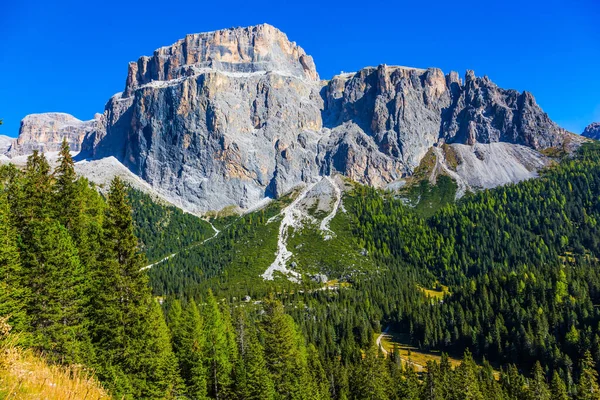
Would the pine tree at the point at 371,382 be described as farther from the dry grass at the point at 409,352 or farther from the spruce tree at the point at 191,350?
the dry grass at the point at 409,352

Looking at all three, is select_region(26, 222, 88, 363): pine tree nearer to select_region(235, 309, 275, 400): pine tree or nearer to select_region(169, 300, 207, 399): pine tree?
select_region(169, 300, 207, 399): pine tree

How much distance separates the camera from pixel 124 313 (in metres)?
27.7

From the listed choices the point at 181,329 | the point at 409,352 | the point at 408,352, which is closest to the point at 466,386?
the point at 181,329

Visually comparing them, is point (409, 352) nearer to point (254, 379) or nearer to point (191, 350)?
point (254, 379)

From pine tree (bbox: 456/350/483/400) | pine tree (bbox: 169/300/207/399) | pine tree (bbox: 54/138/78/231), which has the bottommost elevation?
pine tree (bbox: 456/350/483/400)

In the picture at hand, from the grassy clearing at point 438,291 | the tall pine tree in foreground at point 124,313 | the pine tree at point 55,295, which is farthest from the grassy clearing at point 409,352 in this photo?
the pine tree at point 55,295

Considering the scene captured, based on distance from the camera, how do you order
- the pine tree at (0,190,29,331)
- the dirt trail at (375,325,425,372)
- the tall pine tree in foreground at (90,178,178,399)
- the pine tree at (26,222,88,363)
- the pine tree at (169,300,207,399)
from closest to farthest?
the pine tree at (0,190,29,331) → the pine tree at (26,222,88,363) → the tall pine tree in foreground at (90,178,178,399) → the pine tree at (169,300,207,399) → the dirt trail at (375,325,425,372)

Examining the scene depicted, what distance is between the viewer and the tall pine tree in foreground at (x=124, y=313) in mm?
27469

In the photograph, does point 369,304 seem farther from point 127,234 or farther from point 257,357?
point 127,234

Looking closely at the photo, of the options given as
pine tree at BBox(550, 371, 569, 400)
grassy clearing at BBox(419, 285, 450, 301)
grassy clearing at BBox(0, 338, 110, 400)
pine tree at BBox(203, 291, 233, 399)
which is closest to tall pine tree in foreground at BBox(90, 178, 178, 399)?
grassy clearing at BBox(0, 338, 110, 400)

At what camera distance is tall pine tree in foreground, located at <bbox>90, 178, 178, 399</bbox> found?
27.5 metres

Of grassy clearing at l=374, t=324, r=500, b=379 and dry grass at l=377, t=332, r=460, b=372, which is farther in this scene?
dry grass at l=377, t=332, r=460, b=372

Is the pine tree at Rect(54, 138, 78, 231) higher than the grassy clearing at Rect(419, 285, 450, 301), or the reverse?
the pine tree at Rect(54, 138, 78, 231)

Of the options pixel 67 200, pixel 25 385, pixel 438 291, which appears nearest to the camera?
pixel 25 385
